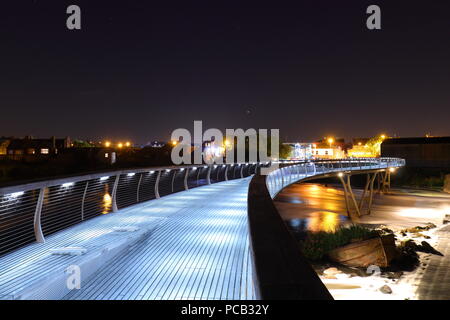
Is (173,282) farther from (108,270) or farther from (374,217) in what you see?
(374,217)

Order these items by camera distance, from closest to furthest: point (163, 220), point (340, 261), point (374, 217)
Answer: point (163, 220) < point (340, 261) < point (374, 217)

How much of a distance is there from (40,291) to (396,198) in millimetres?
50553

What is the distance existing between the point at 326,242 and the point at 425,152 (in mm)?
64899

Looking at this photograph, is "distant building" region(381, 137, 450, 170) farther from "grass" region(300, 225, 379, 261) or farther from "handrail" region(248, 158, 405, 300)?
"handrail" region(248, 158, 405, 300)

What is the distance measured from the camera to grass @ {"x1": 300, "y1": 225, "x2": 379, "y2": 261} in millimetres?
19094

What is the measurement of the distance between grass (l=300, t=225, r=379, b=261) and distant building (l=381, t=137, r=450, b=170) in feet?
194

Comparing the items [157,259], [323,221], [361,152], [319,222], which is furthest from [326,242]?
[361,152]

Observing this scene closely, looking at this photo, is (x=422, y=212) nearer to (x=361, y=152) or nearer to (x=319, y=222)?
(x=319, y=222)

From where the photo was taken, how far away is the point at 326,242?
66.6 ft

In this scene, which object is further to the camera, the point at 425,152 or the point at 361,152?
the point at 361,152

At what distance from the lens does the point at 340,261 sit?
18234 millimetres
